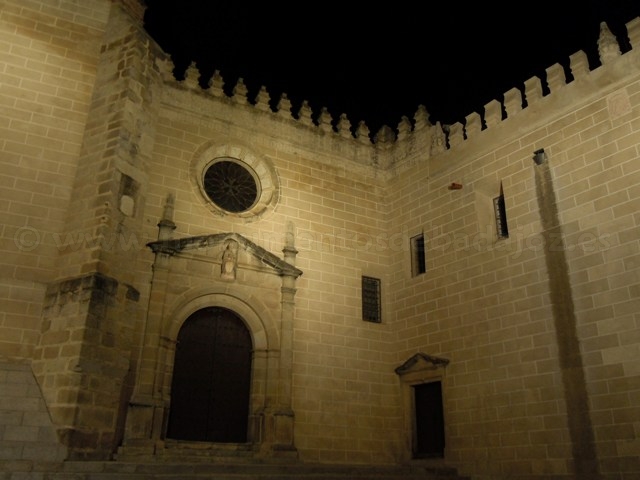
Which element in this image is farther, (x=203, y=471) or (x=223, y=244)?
(x=223, y=244)

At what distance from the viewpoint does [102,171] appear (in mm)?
10148

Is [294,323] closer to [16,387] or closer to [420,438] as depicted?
[420,438]

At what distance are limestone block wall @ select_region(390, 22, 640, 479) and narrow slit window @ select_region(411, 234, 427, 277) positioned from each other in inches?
17.3

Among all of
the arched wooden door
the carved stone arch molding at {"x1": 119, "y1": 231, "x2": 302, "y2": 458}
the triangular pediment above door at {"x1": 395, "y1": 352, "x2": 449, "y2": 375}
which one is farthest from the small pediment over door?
the arched wooden door

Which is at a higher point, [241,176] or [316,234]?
[241,176]

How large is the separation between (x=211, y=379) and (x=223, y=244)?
2623 millimetres

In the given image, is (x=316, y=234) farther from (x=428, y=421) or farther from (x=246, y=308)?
(x=428, y=421)

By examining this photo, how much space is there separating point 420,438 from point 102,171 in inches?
321

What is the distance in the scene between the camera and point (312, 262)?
1285 centimetres

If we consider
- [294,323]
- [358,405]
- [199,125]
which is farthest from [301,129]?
[358,405]

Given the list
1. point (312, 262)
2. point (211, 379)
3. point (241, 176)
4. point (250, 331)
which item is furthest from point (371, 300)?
point (211, 379)

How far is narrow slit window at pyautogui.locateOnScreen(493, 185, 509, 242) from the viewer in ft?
38.3

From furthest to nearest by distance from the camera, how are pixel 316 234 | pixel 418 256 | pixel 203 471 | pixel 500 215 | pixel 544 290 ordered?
pixel 418 256
pixel 316 234
pixel 500 215
pixel 544 290
pixel 203 471

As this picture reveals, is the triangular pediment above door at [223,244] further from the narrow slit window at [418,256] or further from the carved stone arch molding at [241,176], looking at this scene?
the narrow slit window at [418,256]
